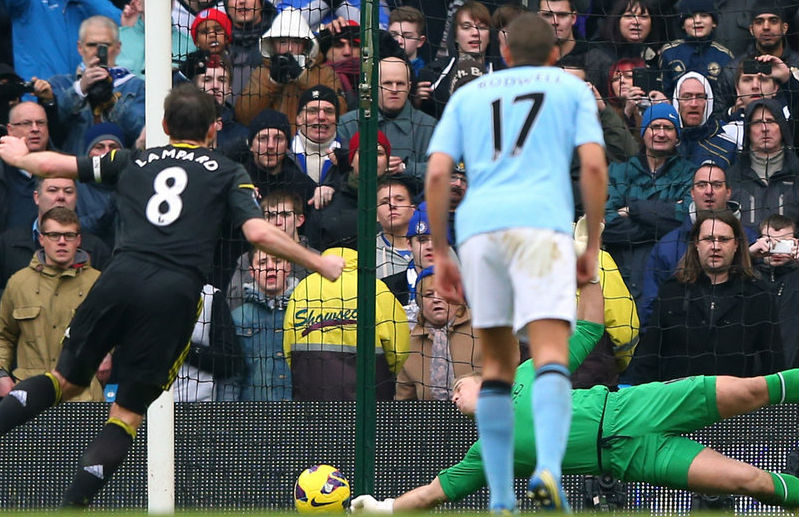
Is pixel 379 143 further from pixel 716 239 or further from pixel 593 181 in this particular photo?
pixel 593 181

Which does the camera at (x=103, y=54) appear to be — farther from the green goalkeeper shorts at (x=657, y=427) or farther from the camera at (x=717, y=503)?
the camera at (x=717, y=503)

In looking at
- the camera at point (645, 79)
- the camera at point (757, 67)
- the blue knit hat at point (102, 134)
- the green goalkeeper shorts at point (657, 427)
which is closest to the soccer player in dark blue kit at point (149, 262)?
the green goalkeeper shorts at point (657, 427)

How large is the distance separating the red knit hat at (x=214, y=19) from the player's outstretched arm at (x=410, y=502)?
350 cm

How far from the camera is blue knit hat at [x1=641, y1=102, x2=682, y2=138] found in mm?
9727

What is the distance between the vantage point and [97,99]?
1026 cm

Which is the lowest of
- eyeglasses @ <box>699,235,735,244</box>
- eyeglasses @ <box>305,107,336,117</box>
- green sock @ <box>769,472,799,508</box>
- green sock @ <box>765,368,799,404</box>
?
green sock @ <box>769,472,799,508</box>

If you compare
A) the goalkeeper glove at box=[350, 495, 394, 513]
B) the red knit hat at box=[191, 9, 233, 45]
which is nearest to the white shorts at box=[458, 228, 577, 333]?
the goalkeeper glove at box=[350, 495, 394, 513]

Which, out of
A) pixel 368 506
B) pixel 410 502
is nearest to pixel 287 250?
pixel 368 506

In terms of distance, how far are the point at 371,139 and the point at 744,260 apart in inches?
98.4

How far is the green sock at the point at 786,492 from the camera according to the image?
24.8 ft

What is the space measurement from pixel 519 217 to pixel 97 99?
5.79 m

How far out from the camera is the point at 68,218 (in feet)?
30.3

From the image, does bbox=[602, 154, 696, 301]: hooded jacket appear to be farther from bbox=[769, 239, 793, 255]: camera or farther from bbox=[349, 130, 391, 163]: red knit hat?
bbox=[349, 130, 391, 163]: red knit hat

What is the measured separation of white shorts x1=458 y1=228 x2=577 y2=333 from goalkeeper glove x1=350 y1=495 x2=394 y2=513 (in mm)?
2769
